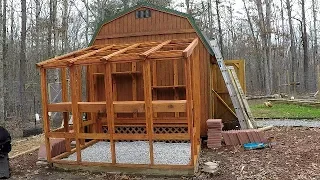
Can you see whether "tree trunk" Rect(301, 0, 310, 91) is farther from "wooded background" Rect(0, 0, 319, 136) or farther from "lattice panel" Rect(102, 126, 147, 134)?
"lattice panel" Rect(102, 126, 147, 134)

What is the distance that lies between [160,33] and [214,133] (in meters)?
3.05

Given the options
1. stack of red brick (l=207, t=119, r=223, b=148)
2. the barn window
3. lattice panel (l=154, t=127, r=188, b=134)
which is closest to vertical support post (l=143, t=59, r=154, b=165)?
stack of red brick (l=207, t=119, r=223, b=148)

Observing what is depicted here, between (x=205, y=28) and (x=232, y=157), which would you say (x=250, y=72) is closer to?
(x=205, y=28)

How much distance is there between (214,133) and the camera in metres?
8.52

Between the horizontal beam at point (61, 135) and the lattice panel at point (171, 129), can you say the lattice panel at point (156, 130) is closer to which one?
the lattice panel at point (171, 129)

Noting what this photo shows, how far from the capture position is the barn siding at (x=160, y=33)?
29.9ft

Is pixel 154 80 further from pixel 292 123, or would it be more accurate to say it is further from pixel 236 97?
pixel 292 123

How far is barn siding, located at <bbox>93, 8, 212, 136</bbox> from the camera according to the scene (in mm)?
9117

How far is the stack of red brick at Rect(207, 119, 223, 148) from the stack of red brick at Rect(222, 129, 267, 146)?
20cm

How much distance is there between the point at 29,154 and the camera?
862 centimetres

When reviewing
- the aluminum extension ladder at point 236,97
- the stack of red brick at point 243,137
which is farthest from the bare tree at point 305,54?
the stack of red brick at point 243,137

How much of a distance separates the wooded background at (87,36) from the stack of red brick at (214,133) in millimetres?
8545

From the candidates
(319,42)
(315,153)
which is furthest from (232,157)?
(319,42)

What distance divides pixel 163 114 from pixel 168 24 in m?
2.44
